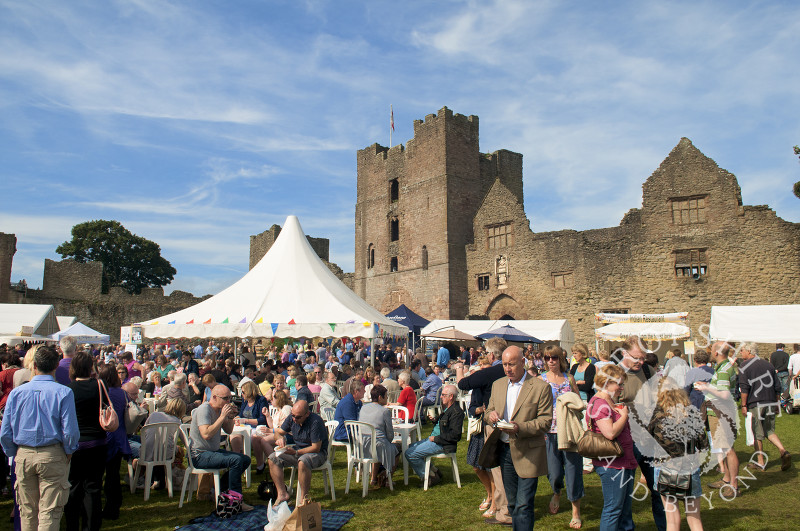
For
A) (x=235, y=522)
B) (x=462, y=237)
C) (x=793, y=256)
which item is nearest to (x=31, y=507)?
(x=235, y=522)

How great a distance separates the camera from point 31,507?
4395 millimetres

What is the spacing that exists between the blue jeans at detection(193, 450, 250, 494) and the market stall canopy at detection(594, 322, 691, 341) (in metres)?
15.3

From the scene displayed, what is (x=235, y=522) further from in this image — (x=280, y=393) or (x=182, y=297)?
(x=182, y=297)

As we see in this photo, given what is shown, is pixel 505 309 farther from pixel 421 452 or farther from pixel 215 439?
pixel 215 439

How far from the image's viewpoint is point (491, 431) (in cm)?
496

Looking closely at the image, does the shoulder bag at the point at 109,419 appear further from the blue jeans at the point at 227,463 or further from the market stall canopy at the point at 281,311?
the market stall canopy at the point at 281,311

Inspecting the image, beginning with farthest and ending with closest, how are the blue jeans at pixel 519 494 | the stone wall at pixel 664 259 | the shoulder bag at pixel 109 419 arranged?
the stone wall at pixel 664 259 → the shoulder bag at pixel 109 419 → the blue jeans at pixel 519 494

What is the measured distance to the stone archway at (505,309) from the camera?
1097 inches

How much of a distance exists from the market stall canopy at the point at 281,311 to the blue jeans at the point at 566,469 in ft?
20.1

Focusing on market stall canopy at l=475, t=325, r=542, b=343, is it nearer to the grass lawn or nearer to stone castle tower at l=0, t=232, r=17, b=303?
the grass lawn

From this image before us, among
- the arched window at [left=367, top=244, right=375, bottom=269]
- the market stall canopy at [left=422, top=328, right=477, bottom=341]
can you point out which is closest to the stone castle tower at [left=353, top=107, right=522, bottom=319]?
the arched window at [left=367, top=244, right=375, bottom=269]

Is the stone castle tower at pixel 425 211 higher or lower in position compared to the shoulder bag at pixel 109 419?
higher

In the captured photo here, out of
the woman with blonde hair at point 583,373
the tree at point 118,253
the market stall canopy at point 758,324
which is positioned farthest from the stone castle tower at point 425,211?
the tree at point 118,253

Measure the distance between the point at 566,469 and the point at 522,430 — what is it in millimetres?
1552
